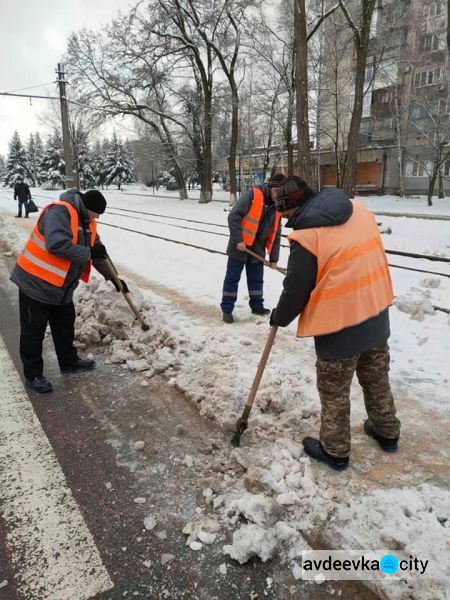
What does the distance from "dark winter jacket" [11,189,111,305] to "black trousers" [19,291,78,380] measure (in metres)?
0.12

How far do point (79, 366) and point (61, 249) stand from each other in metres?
1.30

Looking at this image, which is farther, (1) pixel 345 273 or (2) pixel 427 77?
(2) pixel 427 77

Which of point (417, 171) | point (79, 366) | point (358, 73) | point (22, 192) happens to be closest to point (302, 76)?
point (358, 73)

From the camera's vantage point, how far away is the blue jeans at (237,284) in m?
5.47

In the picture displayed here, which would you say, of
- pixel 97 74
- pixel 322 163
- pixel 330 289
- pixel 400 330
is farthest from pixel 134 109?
pixel 330 289

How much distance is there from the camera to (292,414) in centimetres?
329

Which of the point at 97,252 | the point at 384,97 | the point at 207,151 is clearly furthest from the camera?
the point at 384,97

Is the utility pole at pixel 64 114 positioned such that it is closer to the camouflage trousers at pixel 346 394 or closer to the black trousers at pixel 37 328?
the black trousers at pixel 37 328

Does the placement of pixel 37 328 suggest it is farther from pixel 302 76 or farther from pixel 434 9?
pixel 434 9

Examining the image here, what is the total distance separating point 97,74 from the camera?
2623 cm

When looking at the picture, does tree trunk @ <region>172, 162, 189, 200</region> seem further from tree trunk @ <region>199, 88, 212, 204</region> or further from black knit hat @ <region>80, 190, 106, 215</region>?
black knit hat @ <region>80, 190, 106, 215</region>

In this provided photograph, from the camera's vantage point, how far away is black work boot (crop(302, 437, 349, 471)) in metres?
2.73

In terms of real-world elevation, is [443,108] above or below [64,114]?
above

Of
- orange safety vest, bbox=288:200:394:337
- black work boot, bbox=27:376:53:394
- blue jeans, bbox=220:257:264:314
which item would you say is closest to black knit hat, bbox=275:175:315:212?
orange safety vest, bbox=288:200:394:337
